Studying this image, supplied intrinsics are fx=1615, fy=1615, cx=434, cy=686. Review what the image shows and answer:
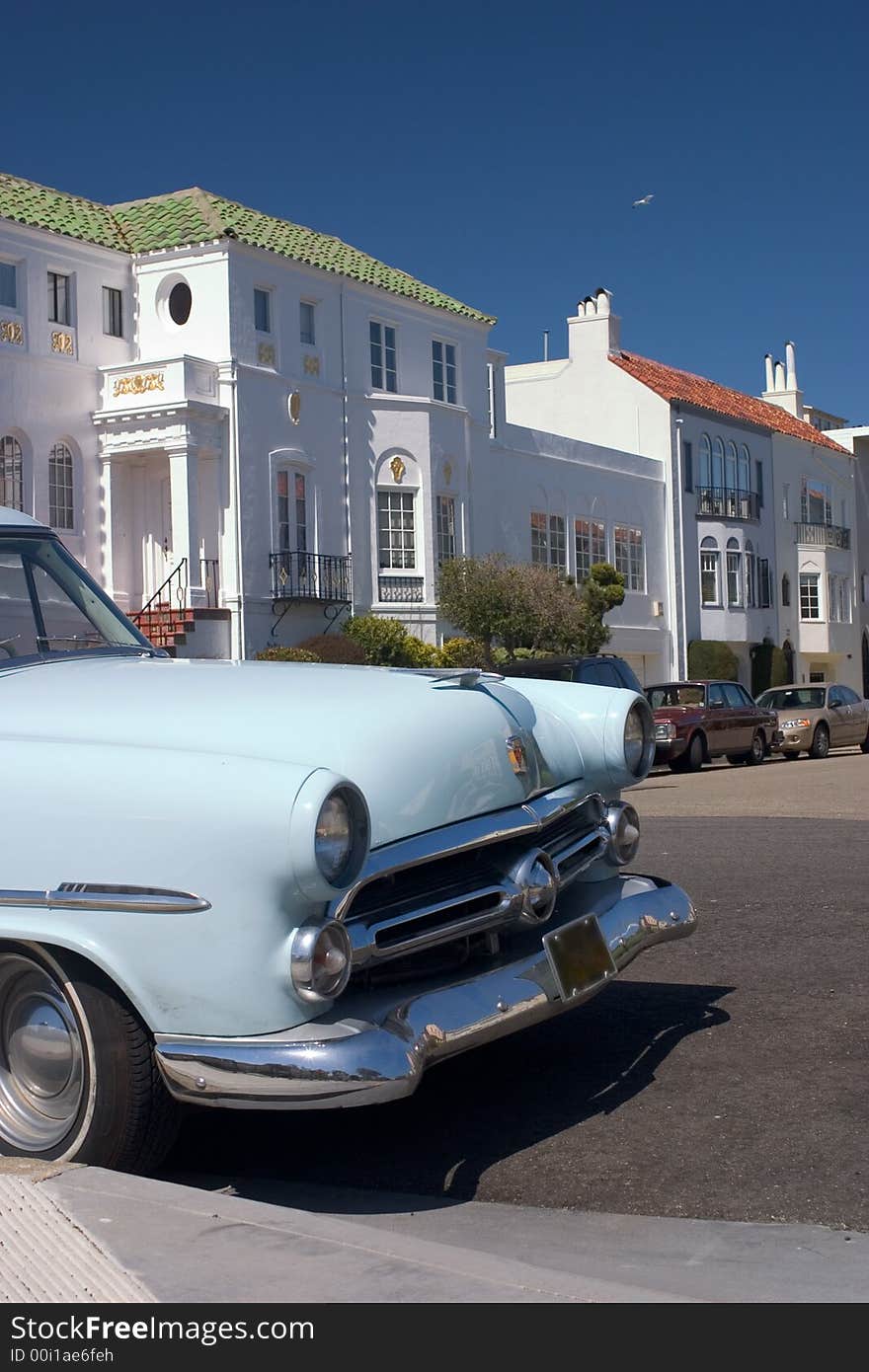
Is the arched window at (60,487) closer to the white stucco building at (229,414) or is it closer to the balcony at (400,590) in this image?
the white stucco building at (229,414)

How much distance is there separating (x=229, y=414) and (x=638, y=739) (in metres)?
24.8

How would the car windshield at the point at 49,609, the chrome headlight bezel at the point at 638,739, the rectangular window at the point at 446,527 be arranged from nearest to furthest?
Result: 1. the car windshield at the point at 49,609
2. the chrome headlight bezel at the point at 638,739
3. the rectangular window at the point at 446,527

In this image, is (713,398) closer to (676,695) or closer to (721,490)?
(721,490)

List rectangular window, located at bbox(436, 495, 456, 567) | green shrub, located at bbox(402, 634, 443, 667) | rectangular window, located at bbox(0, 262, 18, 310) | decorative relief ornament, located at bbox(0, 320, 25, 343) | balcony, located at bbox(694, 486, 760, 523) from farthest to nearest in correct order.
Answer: balcony, located at bbox(694, 486, 760, 523)
rectangular window, located at bbox(436, 495, 456, 567)
green shrub, located at bbox(402, 634, 443, 667)
rectangular window, located at bbox(0, 262, 18, 310)
decorative relief ornament, located at bbox(0, 320, 25, 343)

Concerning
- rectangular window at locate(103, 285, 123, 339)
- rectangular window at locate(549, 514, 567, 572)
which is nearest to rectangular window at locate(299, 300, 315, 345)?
rectangular window at locate(103, 285, 123, 339)

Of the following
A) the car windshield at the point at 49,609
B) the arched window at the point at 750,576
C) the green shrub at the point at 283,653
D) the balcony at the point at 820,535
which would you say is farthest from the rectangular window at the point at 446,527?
the car windshield at the point at 49,609

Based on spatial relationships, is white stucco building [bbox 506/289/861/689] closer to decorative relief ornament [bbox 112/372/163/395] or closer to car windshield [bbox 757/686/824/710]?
car windshield [bbox 757/686/824/710]

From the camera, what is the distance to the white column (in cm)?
2883

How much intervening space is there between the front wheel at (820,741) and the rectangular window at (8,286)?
16.8 m

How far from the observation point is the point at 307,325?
105ft

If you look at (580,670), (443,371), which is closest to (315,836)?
(580,670)

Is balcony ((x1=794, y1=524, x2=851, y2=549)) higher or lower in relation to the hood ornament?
higher

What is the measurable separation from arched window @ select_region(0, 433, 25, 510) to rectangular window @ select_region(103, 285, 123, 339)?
336 cm

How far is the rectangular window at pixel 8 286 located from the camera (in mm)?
27703
